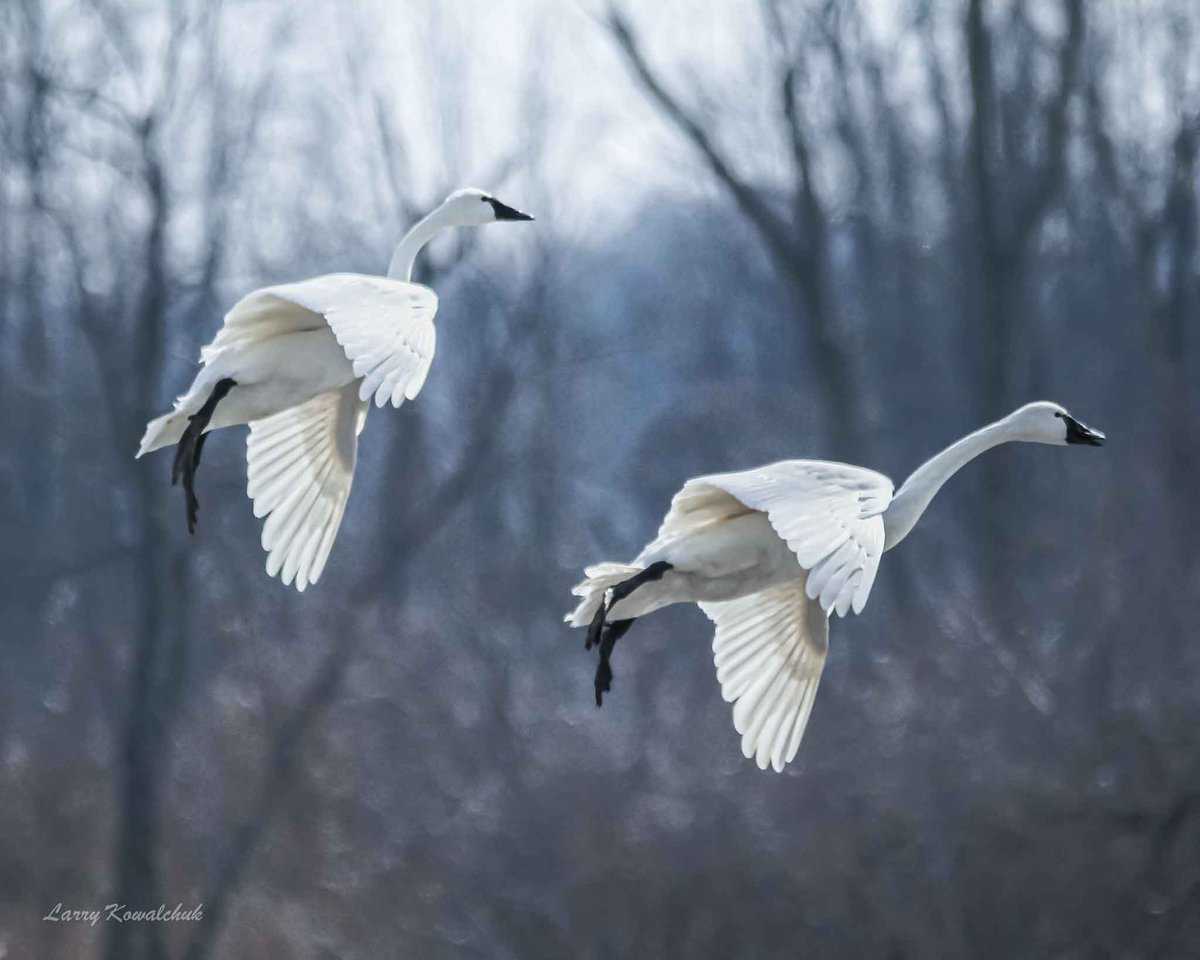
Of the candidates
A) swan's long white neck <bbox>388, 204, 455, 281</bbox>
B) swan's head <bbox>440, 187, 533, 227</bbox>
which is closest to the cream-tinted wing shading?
swan's long white neck <bbox>388, 204, 455, 281</bbox>

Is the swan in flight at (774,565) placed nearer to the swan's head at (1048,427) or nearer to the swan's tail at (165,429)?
the swan's head at (1048,427)

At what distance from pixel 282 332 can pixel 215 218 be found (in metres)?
19.1

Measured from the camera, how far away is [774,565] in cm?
957

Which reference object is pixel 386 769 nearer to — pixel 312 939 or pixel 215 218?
pixel 312 939

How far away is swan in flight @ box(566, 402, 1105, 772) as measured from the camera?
27.3 feet

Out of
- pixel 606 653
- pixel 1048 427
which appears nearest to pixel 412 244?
pixel 606 653

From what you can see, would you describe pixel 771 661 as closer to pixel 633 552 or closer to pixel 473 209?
pixel 473 209

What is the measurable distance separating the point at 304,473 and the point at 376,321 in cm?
219

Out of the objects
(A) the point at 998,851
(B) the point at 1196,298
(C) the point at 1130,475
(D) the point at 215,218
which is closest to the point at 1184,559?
(C) the point at 1130,475

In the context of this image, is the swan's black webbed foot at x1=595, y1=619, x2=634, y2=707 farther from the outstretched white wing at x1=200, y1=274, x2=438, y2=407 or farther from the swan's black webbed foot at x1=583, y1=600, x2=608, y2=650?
the outstretched white wing at x1=200, y1=274, x2=438, y2=407

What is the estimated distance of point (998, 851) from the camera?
56.1ft

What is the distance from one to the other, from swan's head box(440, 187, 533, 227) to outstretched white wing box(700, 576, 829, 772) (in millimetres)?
2310

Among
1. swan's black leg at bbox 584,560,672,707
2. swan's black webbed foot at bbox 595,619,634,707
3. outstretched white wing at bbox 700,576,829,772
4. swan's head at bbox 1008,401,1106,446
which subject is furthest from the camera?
swan's head at bbox 1008,401,1106,446

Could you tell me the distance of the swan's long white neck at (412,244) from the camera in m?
10.5
